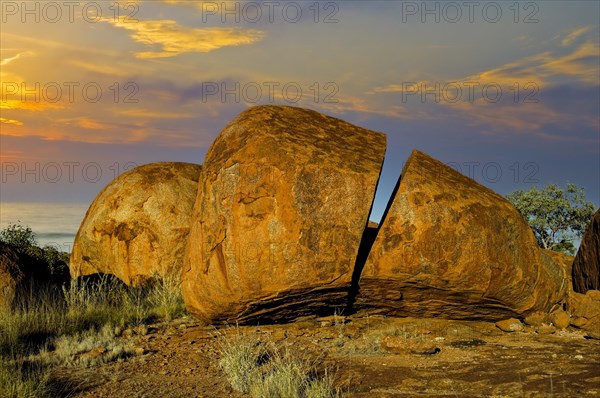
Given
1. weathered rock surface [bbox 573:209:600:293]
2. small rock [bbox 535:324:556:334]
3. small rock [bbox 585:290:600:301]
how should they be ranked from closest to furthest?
small rock [bbox 535:324:556:334], small rock [bbox 585:290:600:301], weathered rock surface [bbox 573:209:600:293]

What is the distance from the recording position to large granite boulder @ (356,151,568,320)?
784 centimetres

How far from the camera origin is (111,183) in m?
12.6

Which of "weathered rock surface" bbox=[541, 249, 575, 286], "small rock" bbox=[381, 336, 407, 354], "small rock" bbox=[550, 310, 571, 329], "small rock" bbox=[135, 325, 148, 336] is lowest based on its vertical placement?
"small rock" bbox=[135, 325, 148, 336]

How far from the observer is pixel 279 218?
7488mm

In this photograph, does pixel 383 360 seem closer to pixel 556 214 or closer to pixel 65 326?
pixel 65 326

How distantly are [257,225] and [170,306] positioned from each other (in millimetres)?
3164

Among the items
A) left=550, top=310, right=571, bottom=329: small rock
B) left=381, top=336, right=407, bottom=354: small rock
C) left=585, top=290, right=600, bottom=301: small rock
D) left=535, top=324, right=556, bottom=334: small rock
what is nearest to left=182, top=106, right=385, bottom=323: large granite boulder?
left=381, top=336, right=407, bottom=354: small rock

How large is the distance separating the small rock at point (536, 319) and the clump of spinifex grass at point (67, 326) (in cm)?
527

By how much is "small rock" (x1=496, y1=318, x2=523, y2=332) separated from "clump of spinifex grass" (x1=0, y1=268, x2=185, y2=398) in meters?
4.87

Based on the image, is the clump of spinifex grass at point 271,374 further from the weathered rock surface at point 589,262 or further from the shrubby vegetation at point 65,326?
the weathered rock surface at point 589,262

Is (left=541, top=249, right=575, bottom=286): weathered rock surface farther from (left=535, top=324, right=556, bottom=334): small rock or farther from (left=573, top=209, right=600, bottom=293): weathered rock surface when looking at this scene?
(left=535, top=324, right=556, bottom=334): small rock

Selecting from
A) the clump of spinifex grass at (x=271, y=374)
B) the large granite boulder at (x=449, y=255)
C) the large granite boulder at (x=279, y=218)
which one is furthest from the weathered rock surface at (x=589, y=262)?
the clump of spinifex grass at (x=271, y=374)

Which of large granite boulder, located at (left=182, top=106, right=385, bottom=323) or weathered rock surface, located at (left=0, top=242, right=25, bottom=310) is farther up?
large granite boulder, located at (left=182, top=106, right=385, bottom=323)

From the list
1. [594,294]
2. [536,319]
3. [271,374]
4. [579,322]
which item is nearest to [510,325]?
[536,319]
